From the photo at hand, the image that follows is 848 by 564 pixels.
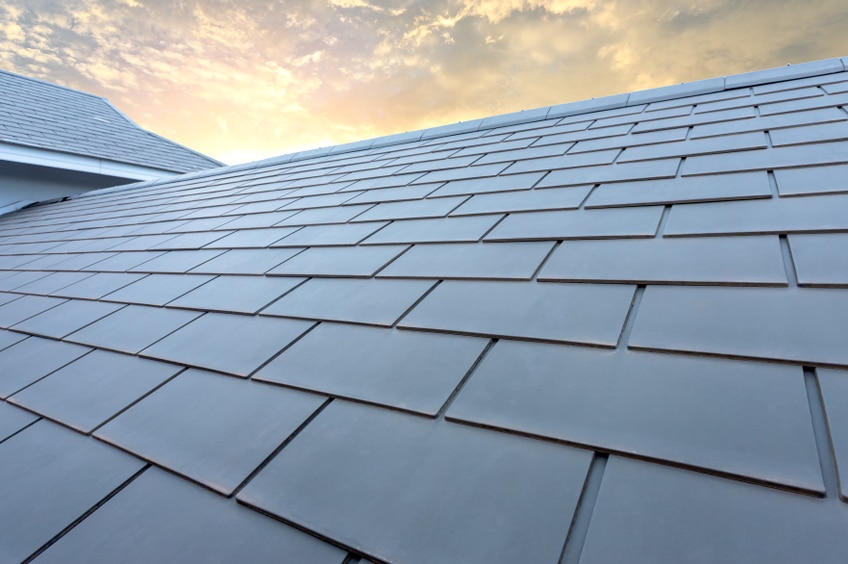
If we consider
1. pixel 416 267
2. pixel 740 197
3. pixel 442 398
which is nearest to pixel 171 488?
pixel 442 398

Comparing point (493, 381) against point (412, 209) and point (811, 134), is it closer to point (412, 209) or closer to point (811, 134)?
point (412, 209)

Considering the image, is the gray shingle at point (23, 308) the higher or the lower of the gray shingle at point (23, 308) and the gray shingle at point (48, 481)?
the lower

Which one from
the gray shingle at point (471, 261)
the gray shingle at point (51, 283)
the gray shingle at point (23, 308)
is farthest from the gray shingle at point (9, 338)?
the gray shingle at point (471, 261)

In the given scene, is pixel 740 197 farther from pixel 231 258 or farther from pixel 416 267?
pixel 231 258

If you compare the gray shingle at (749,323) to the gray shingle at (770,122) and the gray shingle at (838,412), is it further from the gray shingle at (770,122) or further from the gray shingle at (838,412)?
the gray shingle at (770,122)

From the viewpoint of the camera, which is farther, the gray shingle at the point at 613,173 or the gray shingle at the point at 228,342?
the gray shingle at the point at 613,173

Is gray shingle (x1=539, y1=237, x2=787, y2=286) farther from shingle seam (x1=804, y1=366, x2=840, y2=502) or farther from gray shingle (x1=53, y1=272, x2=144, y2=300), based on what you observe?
gray shingle (x1=53, y1=272, x2=144, y2=300)

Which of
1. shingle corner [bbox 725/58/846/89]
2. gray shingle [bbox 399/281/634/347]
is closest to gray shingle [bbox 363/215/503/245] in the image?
gray shingle [bbox 399/281/634/347]

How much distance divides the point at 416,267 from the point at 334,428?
862 mm

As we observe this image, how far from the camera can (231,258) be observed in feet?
8.46

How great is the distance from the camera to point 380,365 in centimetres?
123

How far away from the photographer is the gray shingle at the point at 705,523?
23.3 inches

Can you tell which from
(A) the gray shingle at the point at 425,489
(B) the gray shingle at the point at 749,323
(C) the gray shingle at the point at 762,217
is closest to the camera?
(A) the gray shingle at the point at 425,489

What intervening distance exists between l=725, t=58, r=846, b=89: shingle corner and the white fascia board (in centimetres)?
961
